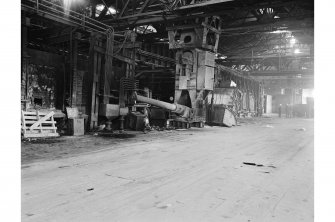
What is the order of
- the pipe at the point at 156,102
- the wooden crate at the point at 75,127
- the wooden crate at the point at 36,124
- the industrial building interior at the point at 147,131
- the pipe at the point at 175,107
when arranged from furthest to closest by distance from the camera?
the pipe at the point at 175,107 < the pipe at the point at 156,102 < the wooden crate at the point at 75,127 < the wooden crate at the point at 36,124 < the industrial building interior at the point at 147,131

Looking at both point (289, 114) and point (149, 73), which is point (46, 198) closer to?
point (149, 73)

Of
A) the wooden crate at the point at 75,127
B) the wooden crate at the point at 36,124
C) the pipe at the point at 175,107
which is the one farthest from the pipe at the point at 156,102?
the wooden crate at the point at 36,124

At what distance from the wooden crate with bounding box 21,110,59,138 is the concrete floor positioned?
234cm

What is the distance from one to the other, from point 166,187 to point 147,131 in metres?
5.86

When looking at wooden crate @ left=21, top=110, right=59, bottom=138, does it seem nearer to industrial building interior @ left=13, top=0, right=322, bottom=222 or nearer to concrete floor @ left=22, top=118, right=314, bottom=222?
industrial building interior @ left=13, top=0, right=322, bottom=222

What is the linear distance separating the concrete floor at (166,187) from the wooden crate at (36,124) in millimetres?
2335

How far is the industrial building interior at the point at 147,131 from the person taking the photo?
8.83 feet

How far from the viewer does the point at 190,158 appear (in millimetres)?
4875

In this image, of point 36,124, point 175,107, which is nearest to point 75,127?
point 36,124

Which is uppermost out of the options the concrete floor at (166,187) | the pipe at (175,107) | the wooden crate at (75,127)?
the pipe at (175,107)

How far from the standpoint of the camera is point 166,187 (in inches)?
125

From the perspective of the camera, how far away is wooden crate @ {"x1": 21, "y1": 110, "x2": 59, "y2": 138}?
655 cm

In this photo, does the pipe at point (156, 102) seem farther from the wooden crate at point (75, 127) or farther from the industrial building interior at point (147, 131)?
the wooden crate at point (75, 127)
